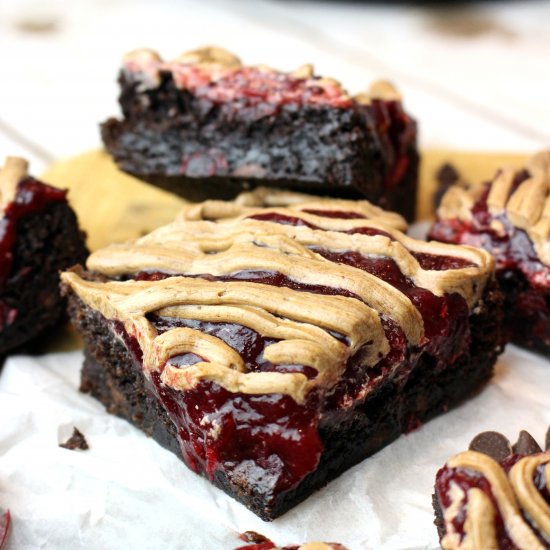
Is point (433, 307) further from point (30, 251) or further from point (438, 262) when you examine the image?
point (30, 251)

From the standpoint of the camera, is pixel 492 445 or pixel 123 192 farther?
pixel 123 192

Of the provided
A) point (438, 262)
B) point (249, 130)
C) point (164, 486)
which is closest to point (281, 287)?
point (438, 262)

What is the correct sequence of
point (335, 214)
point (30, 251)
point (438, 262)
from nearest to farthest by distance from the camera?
point (438, 262)
point (335, 214)
point (30, 251)

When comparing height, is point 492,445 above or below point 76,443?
above

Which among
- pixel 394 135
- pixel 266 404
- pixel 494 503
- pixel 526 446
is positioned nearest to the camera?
pixel 494 503

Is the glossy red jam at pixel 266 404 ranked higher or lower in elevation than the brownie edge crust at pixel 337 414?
higher

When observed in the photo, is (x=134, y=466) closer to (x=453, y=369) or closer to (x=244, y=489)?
(x=244, y=489)

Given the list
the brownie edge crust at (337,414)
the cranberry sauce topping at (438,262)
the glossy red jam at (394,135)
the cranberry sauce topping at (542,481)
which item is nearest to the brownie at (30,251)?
the brownie edge crust at (337,414)

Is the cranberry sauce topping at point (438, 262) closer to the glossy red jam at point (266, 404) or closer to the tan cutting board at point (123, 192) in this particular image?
the glossy red jam at point (266, 404)
